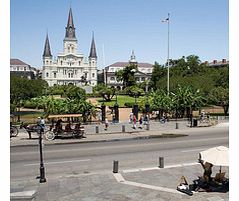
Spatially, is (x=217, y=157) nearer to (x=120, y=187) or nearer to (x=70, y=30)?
(x=120, y=187)

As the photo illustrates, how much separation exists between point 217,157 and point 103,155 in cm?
848

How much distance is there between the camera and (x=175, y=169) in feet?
48.3

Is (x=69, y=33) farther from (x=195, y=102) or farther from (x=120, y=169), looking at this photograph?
(x=120, y=169)

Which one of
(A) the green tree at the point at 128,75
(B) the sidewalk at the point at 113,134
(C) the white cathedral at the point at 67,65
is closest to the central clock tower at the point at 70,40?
(C) the white cathedral at the point at 67,65

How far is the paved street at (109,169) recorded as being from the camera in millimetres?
11375

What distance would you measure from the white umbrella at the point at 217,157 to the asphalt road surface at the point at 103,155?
4.88 m

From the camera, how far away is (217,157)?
10.9 meters

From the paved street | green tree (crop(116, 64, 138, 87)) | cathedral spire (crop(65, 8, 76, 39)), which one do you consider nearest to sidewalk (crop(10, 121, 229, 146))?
the paved street

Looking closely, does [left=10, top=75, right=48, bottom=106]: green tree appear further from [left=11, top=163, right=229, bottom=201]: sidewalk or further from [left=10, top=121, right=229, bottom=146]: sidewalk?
[left=11, top=163, right=229, bottom=201]: sidewalk

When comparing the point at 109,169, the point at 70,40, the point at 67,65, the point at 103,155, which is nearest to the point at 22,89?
the point at 103,155

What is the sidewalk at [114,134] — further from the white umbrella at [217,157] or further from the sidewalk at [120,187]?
the white umbrella at [217,157]

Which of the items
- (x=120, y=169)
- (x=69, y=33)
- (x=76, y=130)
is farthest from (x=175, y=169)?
(x=69, y=33)

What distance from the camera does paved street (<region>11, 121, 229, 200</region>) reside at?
11.4 meters
